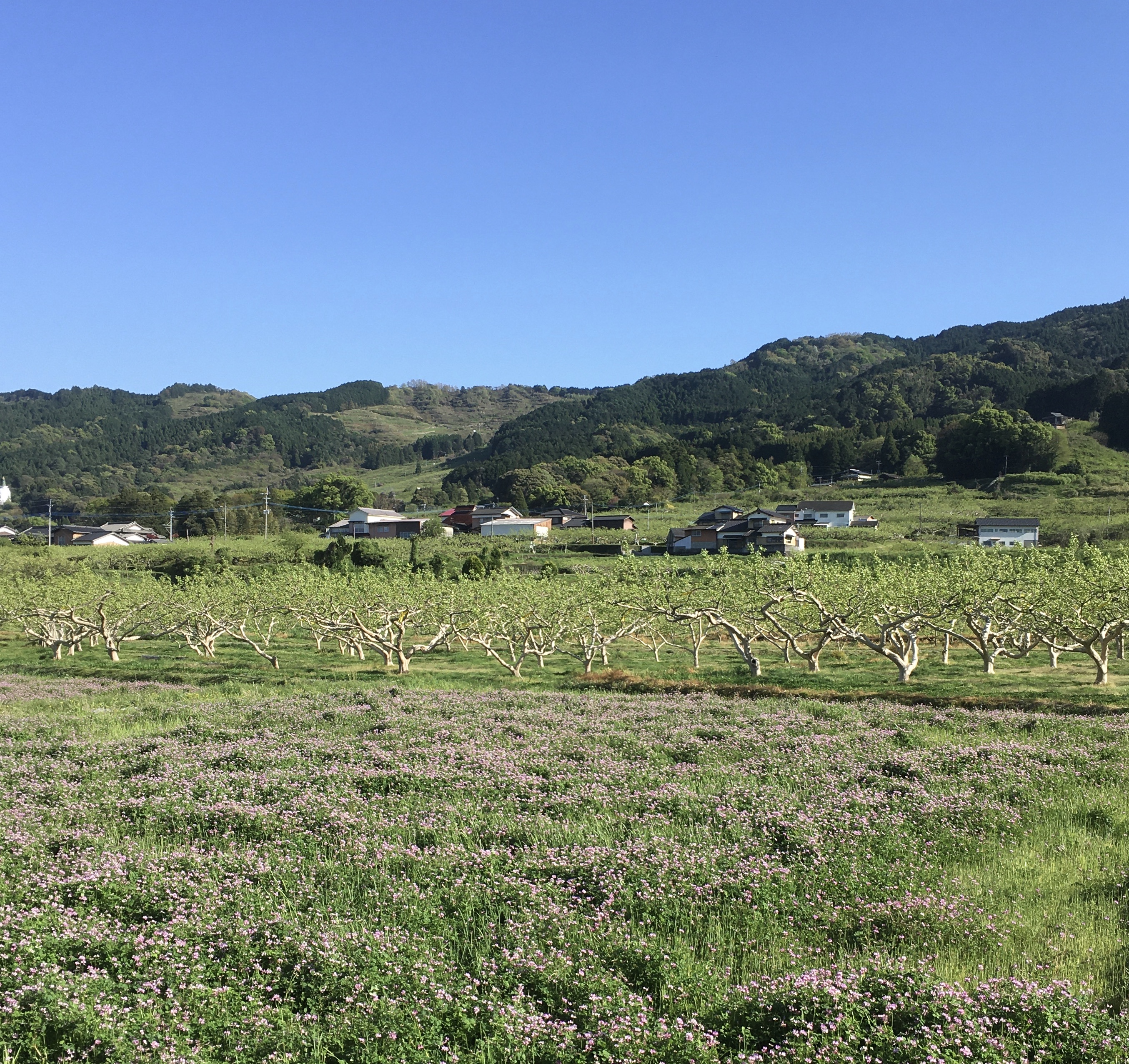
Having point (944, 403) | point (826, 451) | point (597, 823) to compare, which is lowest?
A: point (597, 823)

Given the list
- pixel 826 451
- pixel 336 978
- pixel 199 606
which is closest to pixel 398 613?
pixel 199 606

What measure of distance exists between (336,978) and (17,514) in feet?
660

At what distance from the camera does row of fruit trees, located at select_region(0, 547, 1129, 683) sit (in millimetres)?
33812

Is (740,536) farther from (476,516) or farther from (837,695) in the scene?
(837,695)

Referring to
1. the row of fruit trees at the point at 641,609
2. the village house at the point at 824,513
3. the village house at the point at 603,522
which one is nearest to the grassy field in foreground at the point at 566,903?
the row of fruit trees at the point at 641,609

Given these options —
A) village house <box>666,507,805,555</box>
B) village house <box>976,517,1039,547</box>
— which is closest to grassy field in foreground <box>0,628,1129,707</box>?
village house <box>666,507,805,555</box>

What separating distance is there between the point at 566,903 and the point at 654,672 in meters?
29.7

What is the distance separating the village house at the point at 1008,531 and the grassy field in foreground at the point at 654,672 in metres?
43.9

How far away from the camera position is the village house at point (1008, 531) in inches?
3339

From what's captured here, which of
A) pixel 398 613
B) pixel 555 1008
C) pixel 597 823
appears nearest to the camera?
pixel 555 1008

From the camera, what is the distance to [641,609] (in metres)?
38.7

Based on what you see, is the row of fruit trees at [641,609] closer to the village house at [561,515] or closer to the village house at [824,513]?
the village house at [824,513]

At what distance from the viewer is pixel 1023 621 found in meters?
36.5

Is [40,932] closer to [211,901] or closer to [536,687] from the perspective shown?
[211,901]
